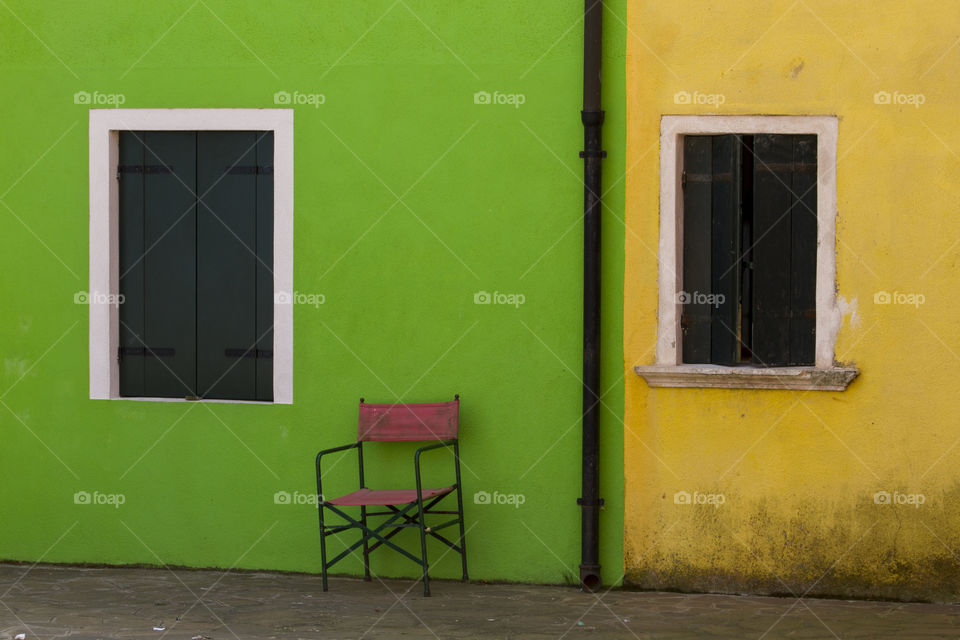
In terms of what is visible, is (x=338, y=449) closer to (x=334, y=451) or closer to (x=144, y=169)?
(x=334, y=451)

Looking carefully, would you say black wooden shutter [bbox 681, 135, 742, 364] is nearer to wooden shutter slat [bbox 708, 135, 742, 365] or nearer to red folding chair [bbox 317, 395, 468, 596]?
wooden shutter slat [bbox 708, 135, 742, 365]

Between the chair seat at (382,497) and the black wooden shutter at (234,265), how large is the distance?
0.95 metres

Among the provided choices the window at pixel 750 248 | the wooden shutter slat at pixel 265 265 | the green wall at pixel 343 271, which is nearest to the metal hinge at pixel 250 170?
the wooden shutter slat at pixel 265 265

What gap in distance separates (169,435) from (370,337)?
1.36m

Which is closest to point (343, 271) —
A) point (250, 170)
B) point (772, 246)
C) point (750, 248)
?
point (250, 170)

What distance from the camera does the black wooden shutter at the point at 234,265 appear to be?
7.49 m

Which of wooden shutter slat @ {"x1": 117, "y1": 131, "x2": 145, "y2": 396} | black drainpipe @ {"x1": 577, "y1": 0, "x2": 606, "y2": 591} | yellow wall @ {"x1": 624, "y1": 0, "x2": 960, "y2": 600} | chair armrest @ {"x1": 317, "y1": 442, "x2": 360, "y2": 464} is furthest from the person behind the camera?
wooden shutter slat @ {"x1": 117, "y1": 131, "x2": 145, "y2": 396}

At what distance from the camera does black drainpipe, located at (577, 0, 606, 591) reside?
7.03 m

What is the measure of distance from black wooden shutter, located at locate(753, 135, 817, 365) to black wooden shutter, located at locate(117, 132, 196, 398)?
11.0 ft

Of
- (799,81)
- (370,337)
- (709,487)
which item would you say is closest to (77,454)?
(370,337)

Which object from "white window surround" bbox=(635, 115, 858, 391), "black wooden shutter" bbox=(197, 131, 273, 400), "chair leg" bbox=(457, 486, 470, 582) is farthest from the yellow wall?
"black wooden shutter" bbox=(197, 131, 273, 400)

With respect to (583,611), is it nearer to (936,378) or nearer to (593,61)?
(936,378)

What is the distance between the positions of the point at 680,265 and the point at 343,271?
6.44 feet

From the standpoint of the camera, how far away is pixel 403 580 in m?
7.28
